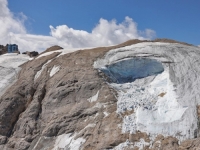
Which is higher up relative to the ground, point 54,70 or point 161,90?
point 54,70

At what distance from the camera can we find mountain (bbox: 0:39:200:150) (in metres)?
23.8

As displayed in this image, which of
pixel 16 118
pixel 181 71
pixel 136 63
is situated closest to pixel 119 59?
pixel 136 63

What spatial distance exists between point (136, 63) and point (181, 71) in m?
4.42

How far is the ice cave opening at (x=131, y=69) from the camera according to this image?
30.0 metres

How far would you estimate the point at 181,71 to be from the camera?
91.7 feet

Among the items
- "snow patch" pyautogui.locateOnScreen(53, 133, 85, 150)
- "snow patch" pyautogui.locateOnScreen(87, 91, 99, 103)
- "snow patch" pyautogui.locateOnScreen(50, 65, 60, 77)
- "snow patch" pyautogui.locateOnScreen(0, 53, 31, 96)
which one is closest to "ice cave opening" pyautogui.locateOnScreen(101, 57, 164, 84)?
"snow patch" pyautogui.locateOnScreen(87, 91, 99, 103)

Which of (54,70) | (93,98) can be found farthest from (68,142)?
(54,70)

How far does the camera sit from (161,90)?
89.9ft

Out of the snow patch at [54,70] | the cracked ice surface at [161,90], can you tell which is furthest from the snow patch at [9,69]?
the cracked ice surface at [161,90]

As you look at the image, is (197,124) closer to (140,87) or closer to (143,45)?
(140,87)

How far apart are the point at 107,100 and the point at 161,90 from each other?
4446 millimetres

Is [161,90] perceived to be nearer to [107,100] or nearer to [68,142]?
[107,100]

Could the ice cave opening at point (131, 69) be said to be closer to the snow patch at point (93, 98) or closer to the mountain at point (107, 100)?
the mountain at point (107, 100)

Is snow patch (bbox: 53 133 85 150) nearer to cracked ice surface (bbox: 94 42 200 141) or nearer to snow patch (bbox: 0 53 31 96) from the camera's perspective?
cracked ice surface (bbox: 94 42 200 141)
